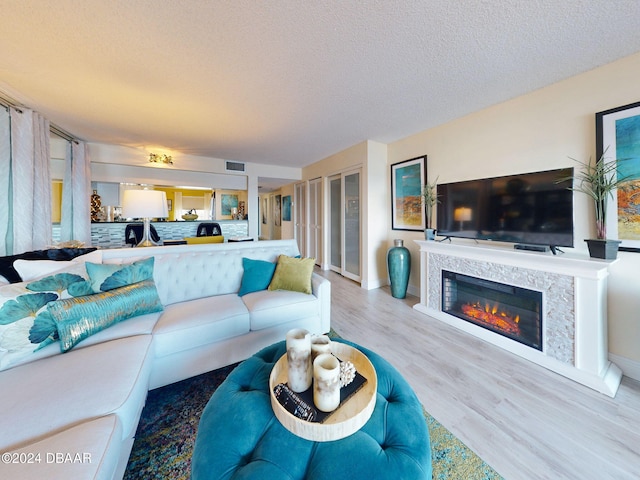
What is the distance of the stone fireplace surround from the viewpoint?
1.65 metres

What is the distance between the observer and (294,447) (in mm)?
771

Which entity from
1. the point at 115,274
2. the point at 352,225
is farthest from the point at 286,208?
the point at 115,274

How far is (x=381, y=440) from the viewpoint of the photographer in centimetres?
82

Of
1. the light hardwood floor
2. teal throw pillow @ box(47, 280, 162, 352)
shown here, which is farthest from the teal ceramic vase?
teal throw pillow @ box(47, 280, 162, 352)

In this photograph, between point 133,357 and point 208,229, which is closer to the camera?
point 133,357

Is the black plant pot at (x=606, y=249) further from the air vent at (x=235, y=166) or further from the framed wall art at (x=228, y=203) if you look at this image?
the framed wall art at (x=228, y=203)

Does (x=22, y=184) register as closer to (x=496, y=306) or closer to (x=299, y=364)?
(x=299, y=364)

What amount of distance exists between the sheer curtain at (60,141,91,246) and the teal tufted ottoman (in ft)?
13.8

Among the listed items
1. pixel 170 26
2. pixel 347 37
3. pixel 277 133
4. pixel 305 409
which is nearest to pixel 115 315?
pixel 305 409

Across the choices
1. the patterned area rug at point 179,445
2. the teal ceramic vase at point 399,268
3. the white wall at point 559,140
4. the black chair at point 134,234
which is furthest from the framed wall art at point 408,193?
the black chair at point 134,234

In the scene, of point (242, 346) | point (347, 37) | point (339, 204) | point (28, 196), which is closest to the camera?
point (347, 37)

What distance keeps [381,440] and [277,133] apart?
143 inches

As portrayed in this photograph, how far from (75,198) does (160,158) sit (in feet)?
4.88

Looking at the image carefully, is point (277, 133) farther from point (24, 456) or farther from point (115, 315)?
point (24, 456)
